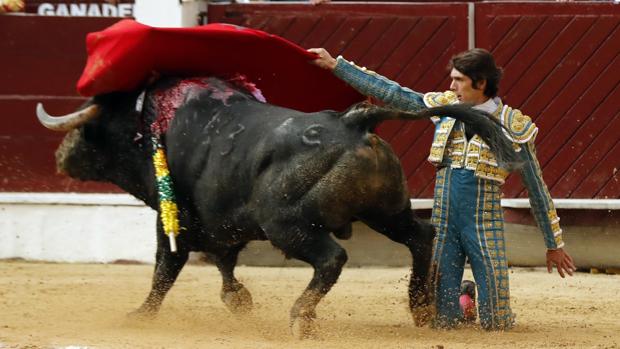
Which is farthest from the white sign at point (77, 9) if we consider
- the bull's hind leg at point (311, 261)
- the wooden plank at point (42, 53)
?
the bull's hind leg at point (311, 261)

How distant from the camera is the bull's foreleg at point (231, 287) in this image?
5625 millimetres

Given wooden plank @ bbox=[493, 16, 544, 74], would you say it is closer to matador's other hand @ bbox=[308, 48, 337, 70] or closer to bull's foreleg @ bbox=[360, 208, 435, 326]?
matador's other hand @ bbox=[308, 48, 337, 70]

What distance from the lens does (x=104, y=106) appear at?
563 cm

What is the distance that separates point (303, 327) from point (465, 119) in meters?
0.96

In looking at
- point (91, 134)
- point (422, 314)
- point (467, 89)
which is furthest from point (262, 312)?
point (467, 89)

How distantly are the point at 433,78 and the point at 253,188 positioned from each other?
3.01m

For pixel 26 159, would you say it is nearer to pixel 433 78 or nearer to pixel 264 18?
pixel 264 18

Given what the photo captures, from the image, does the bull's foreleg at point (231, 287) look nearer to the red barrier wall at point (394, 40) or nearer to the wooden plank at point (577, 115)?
the red barrier wall at point (394, 40)

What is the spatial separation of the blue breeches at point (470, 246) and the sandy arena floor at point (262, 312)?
0.10m

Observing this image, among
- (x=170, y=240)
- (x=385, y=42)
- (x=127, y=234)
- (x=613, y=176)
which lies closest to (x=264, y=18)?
(x=385, y=42)

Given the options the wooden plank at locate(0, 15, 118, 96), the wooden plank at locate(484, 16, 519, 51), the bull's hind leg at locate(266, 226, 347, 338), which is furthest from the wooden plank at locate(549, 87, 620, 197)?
the bull's hind leg at locate(266, 226, 347, 338)

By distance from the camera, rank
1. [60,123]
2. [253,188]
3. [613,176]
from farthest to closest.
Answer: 1. [613,176]
2. [60,123]
3. [253,188]

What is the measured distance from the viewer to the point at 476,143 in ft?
17.1

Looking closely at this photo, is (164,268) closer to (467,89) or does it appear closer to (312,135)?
(312,135)
